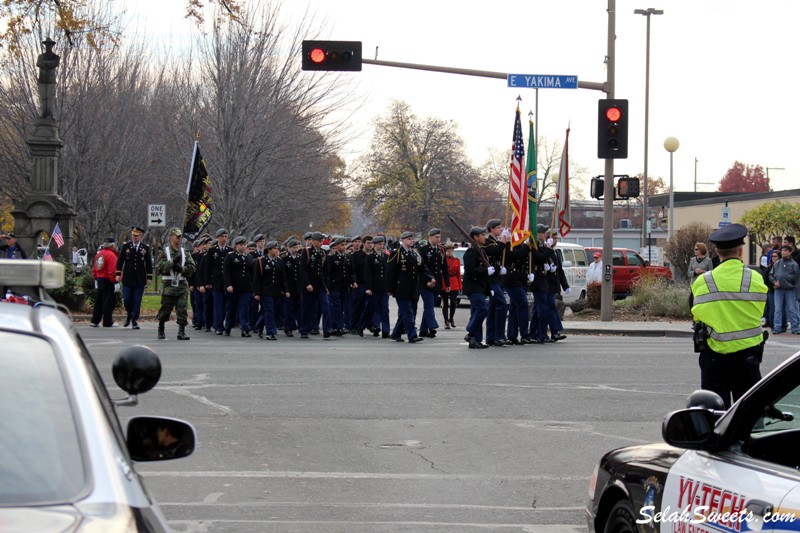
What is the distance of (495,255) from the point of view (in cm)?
2011

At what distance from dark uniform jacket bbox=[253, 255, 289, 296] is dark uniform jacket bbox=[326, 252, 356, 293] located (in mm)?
1072

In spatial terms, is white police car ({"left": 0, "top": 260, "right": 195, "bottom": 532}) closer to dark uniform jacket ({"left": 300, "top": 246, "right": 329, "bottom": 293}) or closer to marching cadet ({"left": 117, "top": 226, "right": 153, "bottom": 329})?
dark uniform jacket ({"left": 300, "top": 246, "right": 329, "bottom": 293})

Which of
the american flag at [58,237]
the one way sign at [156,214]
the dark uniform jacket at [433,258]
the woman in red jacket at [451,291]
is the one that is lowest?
the woman in red jacket at [451,291]

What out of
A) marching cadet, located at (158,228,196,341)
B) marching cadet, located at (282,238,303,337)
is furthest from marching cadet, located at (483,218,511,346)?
marching cadet, located at (158,228,196,341)

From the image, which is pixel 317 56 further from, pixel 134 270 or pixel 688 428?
pixel 688 428

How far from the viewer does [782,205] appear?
1652 inches

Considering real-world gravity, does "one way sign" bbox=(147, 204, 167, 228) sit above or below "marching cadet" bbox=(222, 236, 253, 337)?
above

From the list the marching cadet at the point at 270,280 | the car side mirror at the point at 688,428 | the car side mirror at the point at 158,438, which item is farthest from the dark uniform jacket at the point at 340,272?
the car side mirror at the point at 158,438

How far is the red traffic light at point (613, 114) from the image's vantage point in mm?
24031

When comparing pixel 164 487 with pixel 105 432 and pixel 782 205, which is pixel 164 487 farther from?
pixel 782 205

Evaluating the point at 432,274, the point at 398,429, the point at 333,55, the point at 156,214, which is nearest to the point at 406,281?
the point at 432,274

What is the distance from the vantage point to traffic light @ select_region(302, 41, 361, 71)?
2120 centimetres

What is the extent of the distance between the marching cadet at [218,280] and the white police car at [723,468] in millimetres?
18534

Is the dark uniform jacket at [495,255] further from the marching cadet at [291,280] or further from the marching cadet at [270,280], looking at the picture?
the marching cadet at [270,280]
